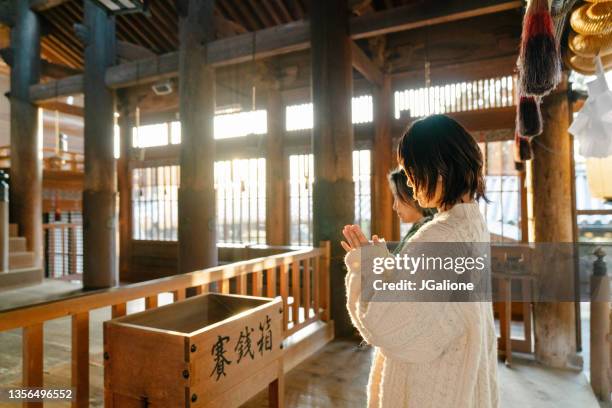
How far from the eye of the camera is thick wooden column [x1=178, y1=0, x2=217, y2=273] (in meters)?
5.42

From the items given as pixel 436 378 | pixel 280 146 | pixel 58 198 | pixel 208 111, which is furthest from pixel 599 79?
pixel 58 198

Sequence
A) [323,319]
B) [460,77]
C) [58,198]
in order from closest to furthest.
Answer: [323,319] → [460,77] → [58,198]

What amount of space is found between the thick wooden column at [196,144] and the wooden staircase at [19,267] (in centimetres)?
435

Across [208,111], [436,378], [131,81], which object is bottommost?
[436,378]

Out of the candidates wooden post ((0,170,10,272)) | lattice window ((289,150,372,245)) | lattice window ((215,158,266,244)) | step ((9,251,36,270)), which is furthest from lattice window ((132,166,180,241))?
lattice window ((289,150,372,245))

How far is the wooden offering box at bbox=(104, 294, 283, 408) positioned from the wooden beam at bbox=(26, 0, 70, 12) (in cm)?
866

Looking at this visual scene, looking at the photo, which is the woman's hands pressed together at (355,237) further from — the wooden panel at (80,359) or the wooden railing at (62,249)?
the wooden railing at (62,249)

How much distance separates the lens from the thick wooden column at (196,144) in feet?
17.8

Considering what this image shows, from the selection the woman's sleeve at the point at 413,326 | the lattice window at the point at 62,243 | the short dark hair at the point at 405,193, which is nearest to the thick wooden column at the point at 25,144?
the lattice window at the point at 62,243

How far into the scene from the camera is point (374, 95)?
647cm

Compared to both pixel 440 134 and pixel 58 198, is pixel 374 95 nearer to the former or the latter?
pixel 440 134

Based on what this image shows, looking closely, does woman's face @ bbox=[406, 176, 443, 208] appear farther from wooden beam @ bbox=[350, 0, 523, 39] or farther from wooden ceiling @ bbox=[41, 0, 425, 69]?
wooden ceiling @ bbox=[41, 0, 425, 69]

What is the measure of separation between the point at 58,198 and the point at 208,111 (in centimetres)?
757

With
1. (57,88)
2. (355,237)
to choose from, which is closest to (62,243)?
(57,88)
